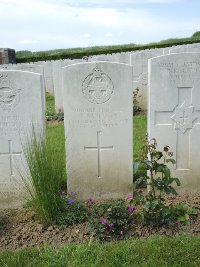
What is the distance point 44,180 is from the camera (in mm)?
3680

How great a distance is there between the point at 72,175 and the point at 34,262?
139 centimetres

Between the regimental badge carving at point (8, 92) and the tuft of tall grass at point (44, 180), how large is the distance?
641 millimetres

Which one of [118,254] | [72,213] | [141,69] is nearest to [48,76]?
[141,69]

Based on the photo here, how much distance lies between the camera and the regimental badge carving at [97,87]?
Result: 4.22 meters

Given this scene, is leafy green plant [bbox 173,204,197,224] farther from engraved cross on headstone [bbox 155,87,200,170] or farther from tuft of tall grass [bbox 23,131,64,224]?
tuft of tall grass [bbox 23,131,64,224]

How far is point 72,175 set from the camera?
14.6ft

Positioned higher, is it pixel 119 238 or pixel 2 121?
pixel 2 121

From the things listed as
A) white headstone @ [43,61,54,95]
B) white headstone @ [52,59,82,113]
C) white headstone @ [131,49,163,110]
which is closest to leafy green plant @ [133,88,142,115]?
white headstone @ [131,49,163,110]

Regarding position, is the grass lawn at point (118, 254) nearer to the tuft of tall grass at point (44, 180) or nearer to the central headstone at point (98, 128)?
the tuft of tall grass at point (44, 180)

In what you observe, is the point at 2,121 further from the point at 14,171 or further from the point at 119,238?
the point at 119,238

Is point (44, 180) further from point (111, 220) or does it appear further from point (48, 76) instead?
point (48, 76)

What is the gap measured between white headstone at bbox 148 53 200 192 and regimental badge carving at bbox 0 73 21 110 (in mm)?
1516

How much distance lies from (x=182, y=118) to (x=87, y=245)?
74.8 inches


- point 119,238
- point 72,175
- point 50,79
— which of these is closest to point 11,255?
point 119,238
